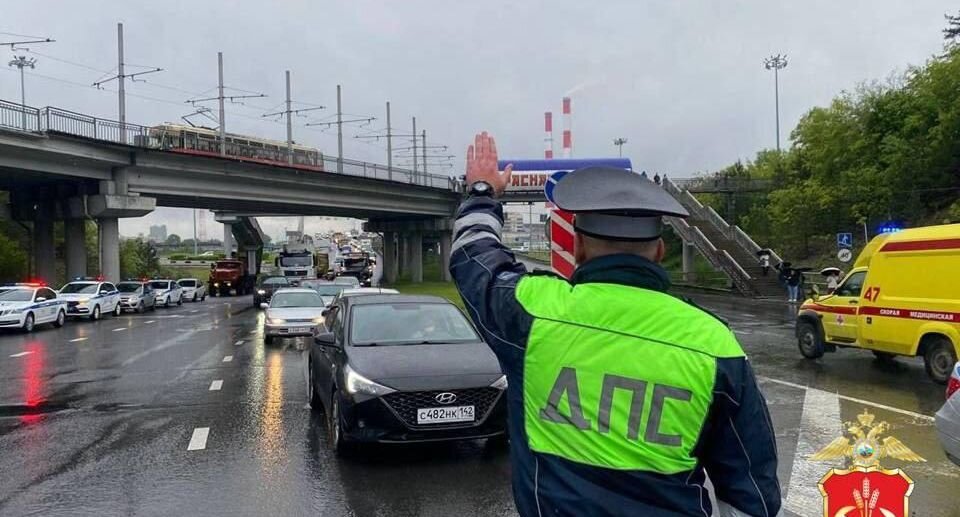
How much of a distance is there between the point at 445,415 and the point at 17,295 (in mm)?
23859

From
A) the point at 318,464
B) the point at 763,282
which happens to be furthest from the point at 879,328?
the point at 763,282

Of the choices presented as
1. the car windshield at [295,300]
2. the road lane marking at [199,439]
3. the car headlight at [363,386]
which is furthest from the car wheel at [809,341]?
the car windshield at [295,300]

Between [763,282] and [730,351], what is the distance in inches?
1556

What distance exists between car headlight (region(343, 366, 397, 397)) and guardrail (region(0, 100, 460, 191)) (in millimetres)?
13224

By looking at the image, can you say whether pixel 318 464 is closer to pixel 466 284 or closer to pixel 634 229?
pixel 466 284

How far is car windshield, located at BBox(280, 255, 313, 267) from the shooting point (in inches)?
2083

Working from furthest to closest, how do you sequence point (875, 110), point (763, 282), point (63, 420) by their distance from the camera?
point (875, 110), point (763, 282), point (63, 420)

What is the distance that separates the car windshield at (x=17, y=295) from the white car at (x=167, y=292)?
14879mm

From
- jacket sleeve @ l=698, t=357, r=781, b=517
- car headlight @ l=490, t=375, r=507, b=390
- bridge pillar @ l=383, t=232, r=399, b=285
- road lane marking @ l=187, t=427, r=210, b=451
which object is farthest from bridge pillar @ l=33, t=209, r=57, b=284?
jacket sleeve @ l=698, t=357, r=781, b=517

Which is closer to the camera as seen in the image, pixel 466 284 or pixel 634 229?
pixel 634 229

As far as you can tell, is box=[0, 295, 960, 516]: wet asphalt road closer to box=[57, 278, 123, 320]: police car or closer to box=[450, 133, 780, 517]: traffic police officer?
Answer: box=[450, 133, 780, 517]: traffic police officer

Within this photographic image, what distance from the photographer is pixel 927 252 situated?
38.6 ft

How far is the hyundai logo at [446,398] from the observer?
23.7 ft

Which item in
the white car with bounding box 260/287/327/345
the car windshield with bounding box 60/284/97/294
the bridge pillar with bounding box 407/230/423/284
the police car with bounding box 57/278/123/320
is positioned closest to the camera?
the white car with bounding box 260/287/327/345
